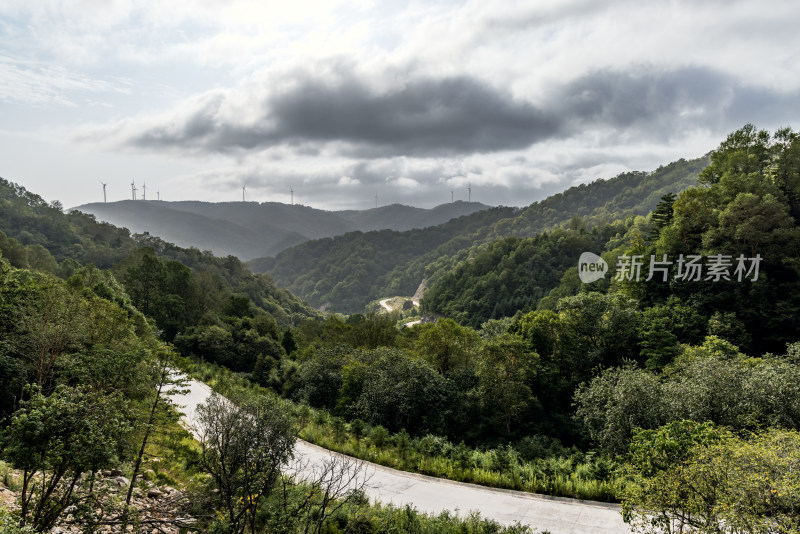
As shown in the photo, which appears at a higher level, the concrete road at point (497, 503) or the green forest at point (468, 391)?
the green forest at point (468, 391)

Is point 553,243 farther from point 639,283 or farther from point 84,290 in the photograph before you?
point 84,290

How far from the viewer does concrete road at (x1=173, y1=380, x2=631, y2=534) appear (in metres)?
15.4

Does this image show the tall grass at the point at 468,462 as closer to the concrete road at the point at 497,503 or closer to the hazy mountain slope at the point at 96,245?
the concrete road at the point at 497,503

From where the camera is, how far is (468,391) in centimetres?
3005

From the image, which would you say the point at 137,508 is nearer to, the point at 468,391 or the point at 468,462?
the point at 468,462

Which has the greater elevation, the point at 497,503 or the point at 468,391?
the point at 468,391

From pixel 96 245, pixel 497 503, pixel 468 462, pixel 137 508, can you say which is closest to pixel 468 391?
pixel 468 462

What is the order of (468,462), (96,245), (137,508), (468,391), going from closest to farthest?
(137,508), (468,462), (468,391), (96,245)

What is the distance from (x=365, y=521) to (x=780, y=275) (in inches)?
2096

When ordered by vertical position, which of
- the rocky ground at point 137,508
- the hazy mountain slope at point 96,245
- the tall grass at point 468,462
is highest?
the hazy mountain slope at point 96,245

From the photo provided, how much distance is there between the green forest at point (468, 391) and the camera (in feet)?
34.4

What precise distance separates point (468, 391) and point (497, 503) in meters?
12.9

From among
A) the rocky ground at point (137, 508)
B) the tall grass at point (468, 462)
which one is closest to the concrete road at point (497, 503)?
the tall grass at point (468, 462)

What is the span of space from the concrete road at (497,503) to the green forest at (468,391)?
74cm
